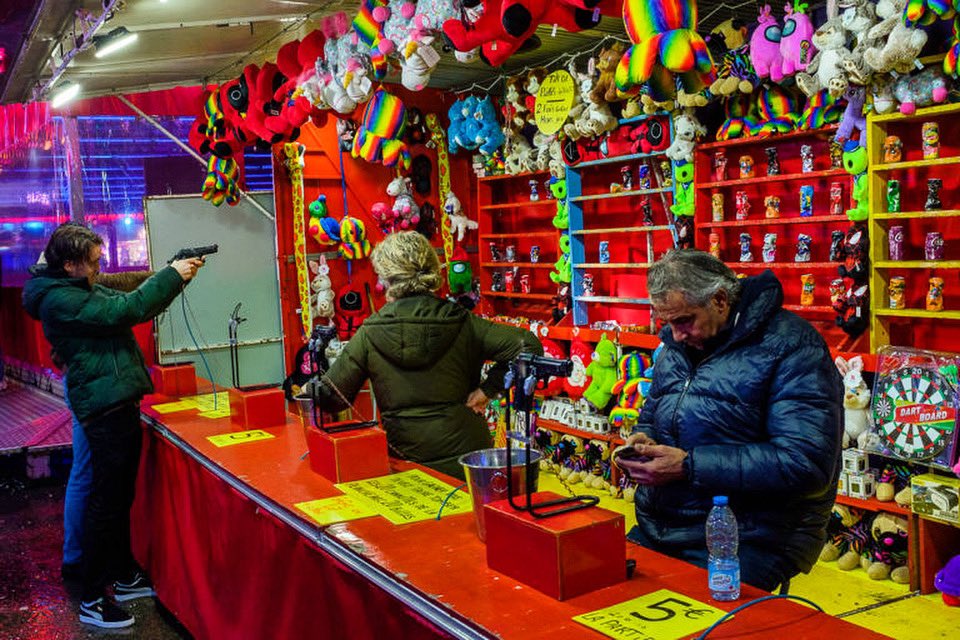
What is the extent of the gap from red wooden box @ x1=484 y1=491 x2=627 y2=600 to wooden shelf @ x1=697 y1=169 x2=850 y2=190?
3391 millimetres

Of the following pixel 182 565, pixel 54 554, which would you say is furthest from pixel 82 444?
pixel 54 554

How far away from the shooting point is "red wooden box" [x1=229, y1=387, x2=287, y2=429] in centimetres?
379

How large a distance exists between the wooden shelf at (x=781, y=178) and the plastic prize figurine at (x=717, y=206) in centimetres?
6

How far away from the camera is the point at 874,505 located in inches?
169

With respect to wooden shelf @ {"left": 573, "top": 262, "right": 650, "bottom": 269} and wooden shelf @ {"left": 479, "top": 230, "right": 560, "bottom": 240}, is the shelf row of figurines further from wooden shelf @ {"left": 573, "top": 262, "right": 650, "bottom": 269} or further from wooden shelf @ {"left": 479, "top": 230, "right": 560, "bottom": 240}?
wooden shelf @ {"left": 479, "top": 230, "right": 560, "bottom": 240}

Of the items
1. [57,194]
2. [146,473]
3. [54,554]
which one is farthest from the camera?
[57,194]

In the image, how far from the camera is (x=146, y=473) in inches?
169

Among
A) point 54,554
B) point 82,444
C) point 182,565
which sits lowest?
point 54,554

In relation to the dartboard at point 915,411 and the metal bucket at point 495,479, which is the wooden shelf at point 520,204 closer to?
the dartboard at point 915,411

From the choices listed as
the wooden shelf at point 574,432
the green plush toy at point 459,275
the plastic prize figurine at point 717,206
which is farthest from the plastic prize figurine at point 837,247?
the green plush toy at point 459,275

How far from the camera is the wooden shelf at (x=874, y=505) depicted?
419 cm

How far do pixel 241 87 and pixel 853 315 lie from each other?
3584 millimetres

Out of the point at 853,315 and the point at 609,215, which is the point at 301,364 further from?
the point at 853,315

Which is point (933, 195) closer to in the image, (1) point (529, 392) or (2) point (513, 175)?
(1) point (529, 392)
